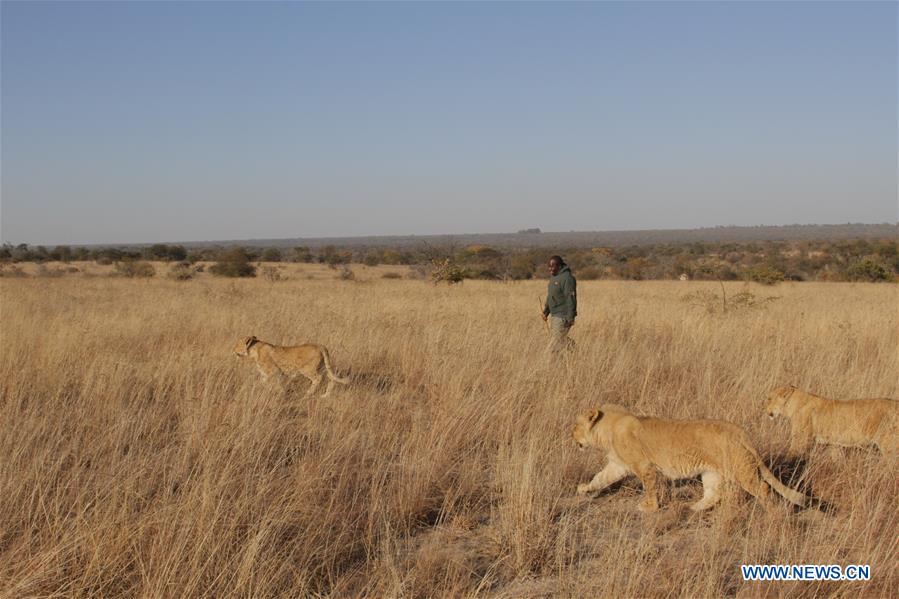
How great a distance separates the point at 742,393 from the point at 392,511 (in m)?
4.24

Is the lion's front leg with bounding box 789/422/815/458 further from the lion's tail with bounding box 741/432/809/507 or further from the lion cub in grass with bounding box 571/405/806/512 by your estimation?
the lion's tail with bounding box 741/432/809/507

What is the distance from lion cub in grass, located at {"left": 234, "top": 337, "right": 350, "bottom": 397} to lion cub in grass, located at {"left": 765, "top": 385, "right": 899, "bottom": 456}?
15.4 feet

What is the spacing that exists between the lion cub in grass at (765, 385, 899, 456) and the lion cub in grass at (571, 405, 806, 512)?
48.2 inches

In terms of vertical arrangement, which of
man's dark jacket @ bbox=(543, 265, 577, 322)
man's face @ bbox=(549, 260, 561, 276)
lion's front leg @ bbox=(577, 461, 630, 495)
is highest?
man's face @ bbox=(549, 260, 561, 276)

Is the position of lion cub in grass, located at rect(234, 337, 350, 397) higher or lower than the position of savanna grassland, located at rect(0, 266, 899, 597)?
higher

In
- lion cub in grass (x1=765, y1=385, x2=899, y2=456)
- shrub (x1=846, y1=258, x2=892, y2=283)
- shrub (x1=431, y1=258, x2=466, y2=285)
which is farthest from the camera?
shrub (x1=846, y1=258, x2=892, y2=283)

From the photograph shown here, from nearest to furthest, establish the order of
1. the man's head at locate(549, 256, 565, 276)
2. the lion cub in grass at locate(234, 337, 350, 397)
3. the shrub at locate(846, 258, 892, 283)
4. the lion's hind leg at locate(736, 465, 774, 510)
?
the lion's hind leg at locate(736, 465, 774, 510), the lion cub in grass at locate(234, 337, 350, 397), the man's head at locate(549, 256, 565, 276), the shrub at locate(846, 258, 892, 283)

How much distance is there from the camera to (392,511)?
4.37 m

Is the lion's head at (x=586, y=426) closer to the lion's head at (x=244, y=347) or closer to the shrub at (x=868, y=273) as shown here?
the lion's head at (x=244, y=347)

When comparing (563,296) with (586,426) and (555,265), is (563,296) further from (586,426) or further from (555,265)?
(586,426)

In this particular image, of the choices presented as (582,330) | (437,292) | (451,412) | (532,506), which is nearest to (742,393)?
(451,412)

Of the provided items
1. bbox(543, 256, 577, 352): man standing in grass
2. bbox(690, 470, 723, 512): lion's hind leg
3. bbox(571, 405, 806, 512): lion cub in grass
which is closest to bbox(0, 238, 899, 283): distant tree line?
bbox(543, 256, 577, 352): man standing in grass

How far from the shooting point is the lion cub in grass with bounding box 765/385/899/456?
5.02 metres

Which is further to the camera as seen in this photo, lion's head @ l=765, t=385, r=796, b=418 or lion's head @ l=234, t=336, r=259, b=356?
lion's head @ l=234, t=336, r=259, b=356
